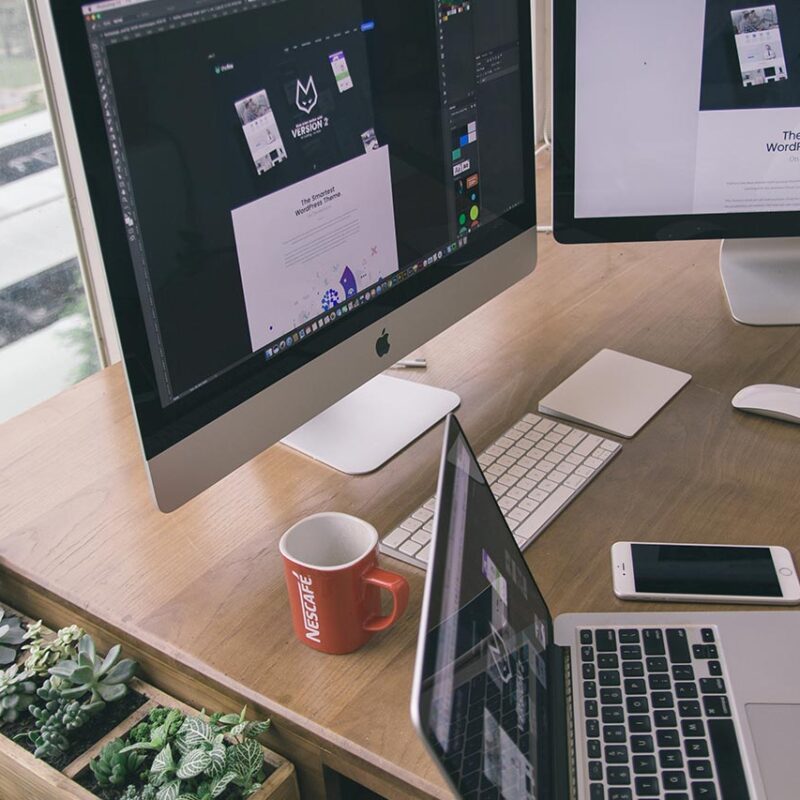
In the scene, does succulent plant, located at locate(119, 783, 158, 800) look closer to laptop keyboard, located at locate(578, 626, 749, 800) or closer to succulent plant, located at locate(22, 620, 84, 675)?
→ succulent plant, located at locate(22, 620, 84, 675)

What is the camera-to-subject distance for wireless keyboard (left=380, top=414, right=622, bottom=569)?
3.28 feet

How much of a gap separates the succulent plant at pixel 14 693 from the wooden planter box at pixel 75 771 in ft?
0.07

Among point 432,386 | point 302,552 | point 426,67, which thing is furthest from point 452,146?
point 302,552

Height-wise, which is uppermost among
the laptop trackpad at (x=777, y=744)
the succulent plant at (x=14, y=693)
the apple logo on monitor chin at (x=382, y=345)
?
the apple logo on monitor chin at (x=382, y=345)

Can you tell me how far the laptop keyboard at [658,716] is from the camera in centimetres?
74

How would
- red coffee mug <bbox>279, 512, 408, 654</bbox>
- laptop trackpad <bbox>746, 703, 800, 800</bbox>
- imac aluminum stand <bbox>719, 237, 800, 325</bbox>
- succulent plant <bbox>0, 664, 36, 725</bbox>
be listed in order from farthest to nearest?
imac aluminum stand <bbox>719, 237, 800, 325</bbox>, succulent plant <bbox>0, 664, 36, 725</bbox>, red coffee mug <bbox>279, 512, 408, 654</bbox>, laptop trackpad <bbox>746, 703, 800, 800</bbox>

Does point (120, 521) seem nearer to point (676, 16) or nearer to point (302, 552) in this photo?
point (302, 552)

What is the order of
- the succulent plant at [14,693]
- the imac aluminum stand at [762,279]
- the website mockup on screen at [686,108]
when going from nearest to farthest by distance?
the succulent plant at [14,693] → the website mockup on screen at [686,108] → the imac aluminum stand at [762,279]

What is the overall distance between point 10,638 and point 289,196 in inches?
20.5

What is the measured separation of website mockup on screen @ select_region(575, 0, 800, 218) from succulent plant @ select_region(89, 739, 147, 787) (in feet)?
2.67

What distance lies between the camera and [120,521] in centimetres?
107

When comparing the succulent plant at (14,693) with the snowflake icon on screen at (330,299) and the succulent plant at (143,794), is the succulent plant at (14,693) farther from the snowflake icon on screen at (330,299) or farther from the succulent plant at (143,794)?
the snowflake icon on screen at (330,299)

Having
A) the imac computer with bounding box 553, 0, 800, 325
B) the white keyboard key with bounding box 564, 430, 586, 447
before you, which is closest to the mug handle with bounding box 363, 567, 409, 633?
the white keyboard key with bounding box 564, 430, 586, 447

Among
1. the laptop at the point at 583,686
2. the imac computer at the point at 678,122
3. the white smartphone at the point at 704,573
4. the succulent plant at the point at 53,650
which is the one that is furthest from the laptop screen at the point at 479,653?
the imac computer at the point at 678,122
